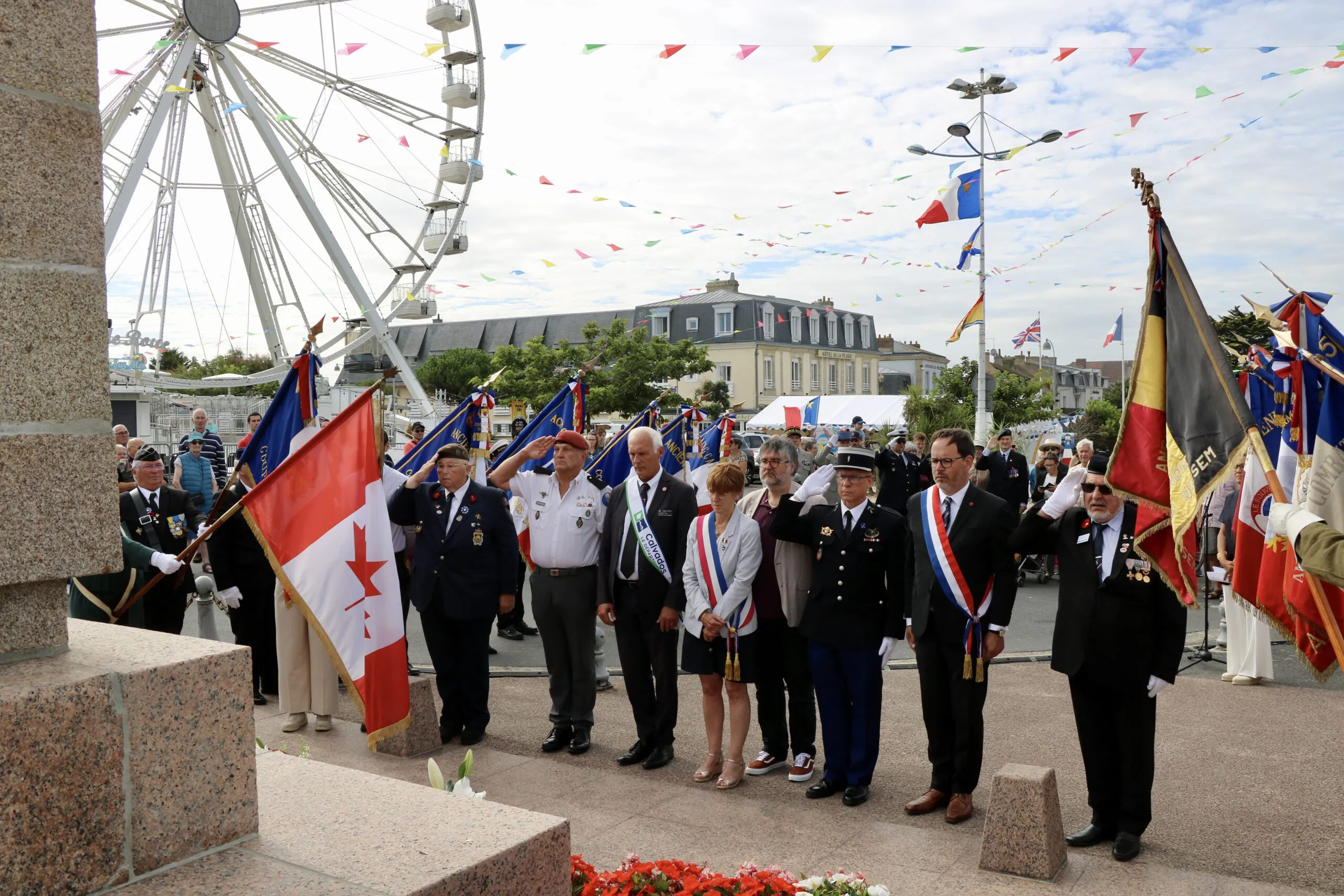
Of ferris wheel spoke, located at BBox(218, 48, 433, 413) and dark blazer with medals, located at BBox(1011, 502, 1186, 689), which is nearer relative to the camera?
dark blazer with medals, located at BBox(1011, 502, 1186, 689)

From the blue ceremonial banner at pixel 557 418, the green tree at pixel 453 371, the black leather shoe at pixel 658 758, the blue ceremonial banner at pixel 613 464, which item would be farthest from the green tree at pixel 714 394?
the black leather shoe at pixel 658 758

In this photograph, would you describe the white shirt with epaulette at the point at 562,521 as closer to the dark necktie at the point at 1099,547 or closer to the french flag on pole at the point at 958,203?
the dark necktie at the point at 1099,547

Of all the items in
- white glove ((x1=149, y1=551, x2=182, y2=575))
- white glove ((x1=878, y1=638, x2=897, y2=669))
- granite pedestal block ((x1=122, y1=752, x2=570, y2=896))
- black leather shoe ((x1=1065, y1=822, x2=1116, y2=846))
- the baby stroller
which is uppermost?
white glove ((x1=149, y1=551, x2=182, y2=575))

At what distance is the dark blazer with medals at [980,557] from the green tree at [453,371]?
2406 inches

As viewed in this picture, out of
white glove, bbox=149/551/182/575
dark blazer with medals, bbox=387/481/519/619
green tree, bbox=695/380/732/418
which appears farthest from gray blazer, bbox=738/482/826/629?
green tree, bbox=695/380/732/418

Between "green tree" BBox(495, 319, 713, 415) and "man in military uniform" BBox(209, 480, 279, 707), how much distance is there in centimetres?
3260

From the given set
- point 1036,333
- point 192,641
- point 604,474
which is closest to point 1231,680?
point 604,474

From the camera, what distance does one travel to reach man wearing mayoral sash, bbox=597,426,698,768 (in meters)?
6.22

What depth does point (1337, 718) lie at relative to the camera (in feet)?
22.8

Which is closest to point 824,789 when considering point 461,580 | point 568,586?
point 568,586

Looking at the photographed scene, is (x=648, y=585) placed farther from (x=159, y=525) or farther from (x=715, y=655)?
(x=159, y=525)

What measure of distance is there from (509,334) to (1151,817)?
2833 inches

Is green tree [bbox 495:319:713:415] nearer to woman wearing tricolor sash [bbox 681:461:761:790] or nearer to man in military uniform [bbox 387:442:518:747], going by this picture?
man in military uniform [bbox 387:442:518:747]

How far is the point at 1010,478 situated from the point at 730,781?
8.10 metres
